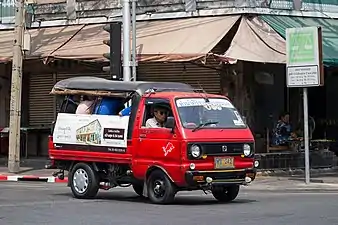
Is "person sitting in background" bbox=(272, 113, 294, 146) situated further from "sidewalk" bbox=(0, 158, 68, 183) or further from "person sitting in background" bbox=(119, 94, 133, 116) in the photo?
"person sitting in background" bbox=(119, 94, 133, 116)

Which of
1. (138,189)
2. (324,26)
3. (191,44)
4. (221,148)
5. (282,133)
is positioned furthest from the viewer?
(324,26)

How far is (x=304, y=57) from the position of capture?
779 inches

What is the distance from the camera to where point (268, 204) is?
14.7 m

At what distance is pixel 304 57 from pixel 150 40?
5.26m

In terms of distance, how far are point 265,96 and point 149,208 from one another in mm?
11597

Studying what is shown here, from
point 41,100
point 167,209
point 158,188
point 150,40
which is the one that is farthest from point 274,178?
point 41,100

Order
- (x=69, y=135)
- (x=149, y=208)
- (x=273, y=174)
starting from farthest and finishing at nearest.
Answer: (x=273, y=174)
(x=69, y=135)
(x=149, y=208)

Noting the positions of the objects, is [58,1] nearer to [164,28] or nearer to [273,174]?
[164,28]

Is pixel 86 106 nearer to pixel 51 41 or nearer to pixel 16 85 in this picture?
pixel 16 85

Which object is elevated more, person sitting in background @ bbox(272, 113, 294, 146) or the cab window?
the cab window

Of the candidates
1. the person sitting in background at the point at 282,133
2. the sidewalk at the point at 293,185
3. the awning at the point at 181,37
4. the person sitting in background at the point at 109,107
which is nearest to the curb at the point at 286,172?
the sidewalk at the point at 293,185

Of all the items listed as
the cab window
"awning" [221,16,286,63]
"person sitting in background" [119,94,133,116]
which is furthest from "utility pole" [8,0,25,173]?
the cab window

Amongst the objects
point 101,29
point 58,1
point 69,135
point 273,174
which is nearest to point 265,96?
point 273,174

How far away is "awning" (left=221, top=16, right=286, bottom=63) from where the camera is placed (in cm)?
2122
